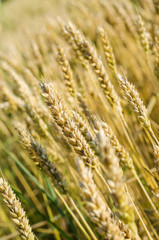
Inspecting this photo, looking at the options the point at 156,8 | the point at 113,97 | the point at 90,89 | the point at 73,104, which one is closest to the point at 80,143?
the point at 113,97

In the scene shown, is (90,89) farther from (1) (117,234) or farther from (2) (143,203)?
(1) (117,234)

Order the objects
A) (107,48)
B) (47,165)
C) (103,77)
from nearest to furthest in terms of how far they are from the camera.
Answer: (47,165), (103,77), (107,48)

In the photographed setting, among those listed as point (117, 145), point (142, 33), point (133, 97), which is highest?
point (142, 33)

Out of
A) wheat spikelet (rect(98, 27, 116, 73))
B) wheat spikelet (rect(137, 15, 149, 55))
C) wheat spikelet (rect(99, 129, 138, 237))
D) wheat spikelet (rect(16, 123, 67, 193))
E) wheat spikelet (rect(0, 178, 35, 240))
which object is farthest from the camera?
wheat spikelet (rect(137, 15, 149, 55))

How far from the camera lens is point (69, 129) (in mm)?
710

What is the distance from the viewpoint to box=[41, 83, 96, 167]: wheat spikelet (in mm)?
712

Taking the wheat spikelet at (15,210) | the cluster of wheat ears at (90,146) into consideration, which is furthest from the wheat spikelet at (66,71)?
the wheat spikelet at (15,210)

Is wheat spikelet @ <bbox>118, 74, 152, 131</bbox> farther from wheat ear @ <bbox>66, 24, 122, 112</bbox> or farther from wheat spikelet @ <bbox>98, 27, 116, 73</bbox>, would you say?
wheat spikelet @ <bbox>98, 27, 116, 73</bbox>

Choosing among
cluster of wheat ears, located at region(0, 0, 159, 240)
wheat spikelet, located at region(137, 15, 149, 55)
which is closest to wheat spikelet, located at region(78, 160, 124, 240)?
cluster of wheat ears, located at region(0, 0, 159, 240)

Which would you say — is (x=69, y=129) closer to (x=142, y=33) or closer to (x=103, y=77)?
(x=103, y=77)

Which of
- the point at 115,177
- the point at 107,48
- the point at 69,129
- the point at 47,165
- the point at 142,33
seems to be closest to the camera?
the point at 115,177

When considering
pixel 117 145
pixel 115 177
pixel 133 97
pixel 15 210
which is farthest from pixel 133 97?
pixel 15 210

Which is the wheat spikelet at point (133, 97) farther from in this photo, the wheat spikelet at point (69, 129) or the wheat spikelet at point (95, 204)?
the wheat spikelet at point (95, 204)

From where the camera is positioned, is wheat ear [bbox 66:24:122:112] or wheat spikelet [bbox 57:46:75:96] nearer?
wheat ear [bbox 66:24:122:112]
